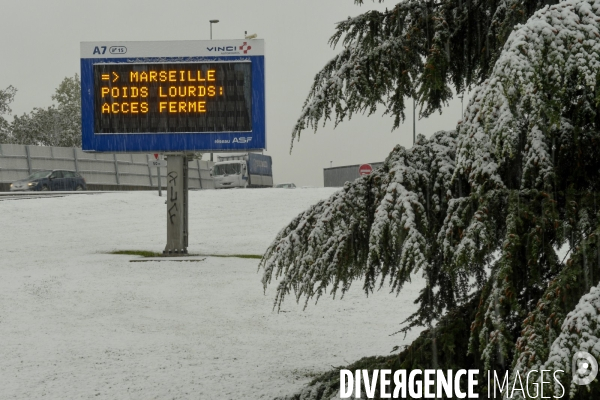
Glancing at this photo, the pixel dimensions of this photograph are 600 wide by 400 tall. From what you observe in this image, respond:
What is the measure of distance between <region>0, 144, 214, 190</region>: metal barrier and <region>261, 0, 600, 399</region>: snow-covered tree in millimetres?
39373

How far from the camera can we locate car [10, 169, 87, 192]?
3619cm

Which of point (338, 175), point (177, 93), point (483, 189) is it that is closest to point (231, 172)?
point (338, 175)

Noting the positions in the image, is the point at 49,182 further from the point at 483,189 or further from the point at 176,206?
the point at 483,189

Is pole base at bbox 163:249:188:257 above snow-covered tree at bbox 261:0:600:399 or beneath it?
beneath

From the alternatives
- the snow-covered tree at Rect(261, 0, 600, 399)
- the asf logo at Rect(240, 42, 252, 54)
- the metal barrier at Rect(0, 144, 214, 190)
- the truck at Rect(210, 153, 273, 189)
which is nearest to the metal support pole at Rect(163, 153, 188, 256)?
the asf logo at Rect(240, 42, 252, 54)

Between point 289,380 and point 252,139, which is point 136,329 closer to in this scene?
point 289,380

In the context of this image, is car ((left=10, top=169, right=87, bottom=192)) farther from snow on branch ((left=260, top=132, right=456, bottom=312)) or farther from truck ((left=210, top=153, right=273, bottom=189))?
snow on branch ((left=260, top=132, right=456, bottom=312))

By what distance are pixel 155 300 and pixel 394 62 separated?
7.87m

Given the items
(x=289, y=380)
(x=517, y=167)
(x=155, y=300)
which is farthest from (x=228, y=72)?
(x=517, y=167)

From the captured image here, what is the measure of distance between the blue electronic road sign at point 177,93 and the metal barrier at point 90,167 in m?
27.4

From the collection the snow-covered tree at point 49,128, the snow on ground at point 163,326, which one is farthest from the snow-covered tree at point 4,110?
the snow on ground at point 163,326

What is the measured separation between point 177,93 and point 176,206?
2877 mm

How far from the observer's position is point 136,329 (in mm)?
9422

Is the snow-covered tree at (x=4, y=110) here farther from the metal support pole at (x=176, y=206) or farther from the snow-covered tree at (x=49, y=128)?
the metal support pole at (x=176, y=206)
